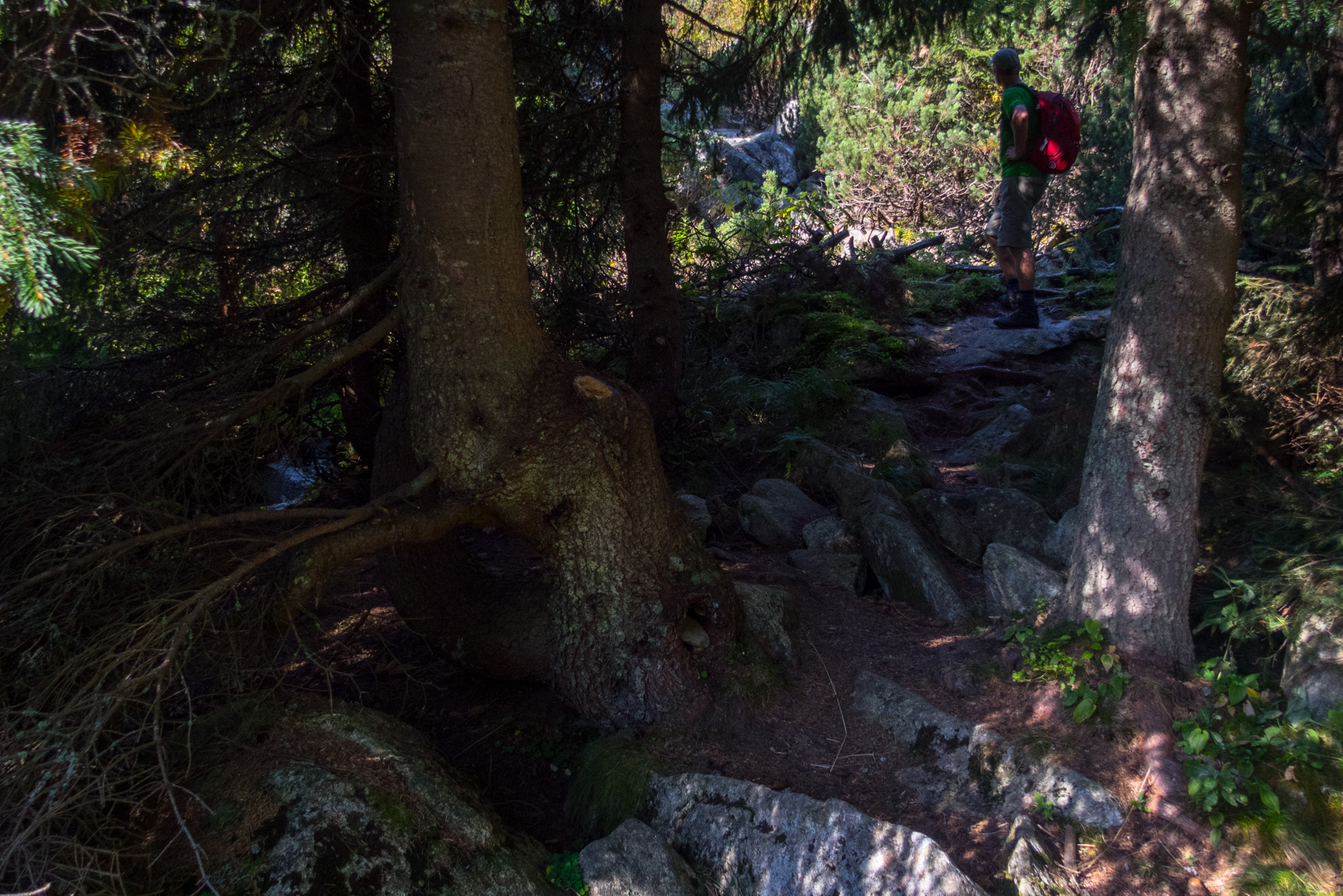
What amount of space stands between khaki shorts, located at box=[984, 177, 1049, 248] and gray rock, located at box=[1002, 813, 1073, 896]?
653 cm

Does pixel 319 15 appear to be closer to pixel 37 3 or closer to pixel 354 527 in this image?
pixel 37 3

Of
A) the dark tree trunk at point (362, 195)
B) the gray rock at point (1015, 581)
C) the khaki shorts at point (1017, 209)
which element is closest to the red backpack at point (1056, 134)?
the khaki shorts at point (1017, 209)

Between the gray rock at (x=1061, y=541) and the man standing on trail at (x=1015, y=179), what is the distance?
385cm

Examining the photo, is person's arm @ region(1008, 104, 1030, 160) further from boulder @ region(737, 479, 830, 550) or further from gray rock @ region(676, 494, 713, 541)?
gray rock @ region(676, 494, 713, 541)

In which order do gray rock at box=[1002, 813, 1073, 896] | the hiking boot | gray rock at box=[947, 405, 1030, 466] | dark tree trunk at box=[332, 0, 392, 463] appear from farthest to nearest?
the hiking boot, gray rock at box=[947, 405, 1030, 466], dark tree trunk at box=[332, 0, 392, 463], gray rock at box=[1002, 813, 1073, 896]

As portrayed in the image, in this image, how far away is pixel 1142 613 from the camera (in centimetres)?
396

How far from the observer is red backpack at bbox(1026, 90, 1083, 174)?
7.66 m

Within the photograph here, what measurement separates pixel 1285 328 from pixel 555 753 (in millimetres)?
4782

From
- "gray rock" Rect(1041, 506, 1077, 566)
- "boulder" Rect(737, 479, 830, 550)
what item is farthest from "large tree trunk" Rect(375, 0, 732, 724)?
"gray rock" Rect(1041, 506, 1077, 566)

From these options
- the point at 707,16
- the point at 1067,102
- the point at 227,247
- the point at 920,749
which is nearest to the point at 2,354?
the point at 227,247

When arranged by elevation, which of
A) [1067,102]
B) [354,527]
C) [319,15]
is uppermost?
[1067,102]

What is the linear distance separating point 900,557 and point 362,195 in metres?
4.37

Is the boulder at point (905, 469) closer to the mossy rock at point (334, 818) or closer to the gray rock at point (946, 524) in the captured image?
the gray rock at point (946, 524)

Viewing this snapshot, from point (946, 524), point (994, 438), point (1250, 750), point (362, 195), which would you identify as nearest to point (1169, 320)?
point (1250, 750)
